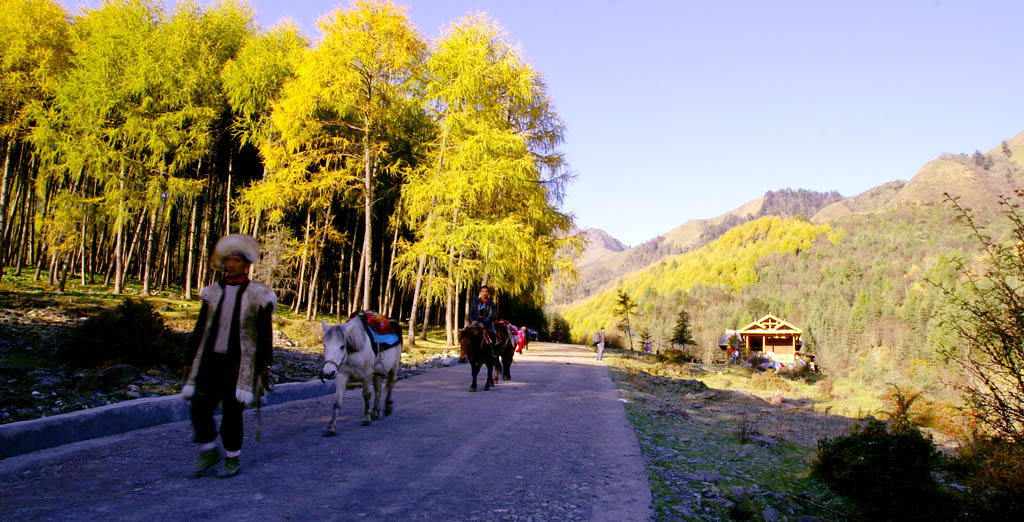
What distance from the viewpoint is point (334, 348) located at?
22.2 ft

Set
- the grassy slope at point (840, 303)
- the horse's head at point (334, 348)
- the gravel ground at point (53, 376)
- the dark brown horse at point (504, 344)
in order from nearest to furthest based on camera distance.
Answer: the horse's head at point (334, 348) → the gravel ground at point (53, 376) → the dark brown horse at point (504, 344) → the grassy slope at point (840, 303)

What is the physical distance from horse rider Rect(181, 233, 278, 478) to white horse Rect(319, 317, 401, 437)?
151cm

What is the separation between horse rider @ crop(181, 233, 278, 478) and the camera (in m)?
4.72

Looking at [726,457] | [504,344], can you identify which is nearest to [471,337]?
[504,344]

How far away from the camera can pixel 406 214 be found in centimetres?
2383

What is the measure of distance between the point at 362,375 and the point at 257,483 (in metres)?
2.96

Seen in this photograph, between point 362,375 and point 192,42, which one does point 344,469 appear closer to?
point 362,375

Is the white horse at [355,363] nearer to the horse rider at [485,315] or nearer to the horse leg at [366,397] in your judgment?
the horse leg at [366,397]

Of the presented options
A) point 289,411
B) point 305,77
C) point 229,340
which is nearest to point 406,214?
point 305,77

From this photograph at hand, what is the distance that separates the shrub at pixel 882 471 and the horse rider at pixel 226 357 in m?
5.86

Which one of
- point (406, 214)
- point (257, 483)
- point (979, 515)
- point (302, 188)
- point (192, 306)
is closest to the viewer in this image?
point (257, 483)

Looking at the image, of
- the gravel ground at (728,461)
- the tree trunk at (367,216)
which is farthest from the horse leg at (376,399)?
the tree trunk at (367,216)

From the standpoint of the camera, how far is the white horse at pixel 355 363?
6688 mm

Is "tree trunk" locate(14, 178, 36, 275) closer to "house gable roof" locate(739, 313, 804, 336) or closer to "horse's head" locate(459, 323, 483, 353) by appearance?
"horse's head" locate(459, 323, 483, 353)
